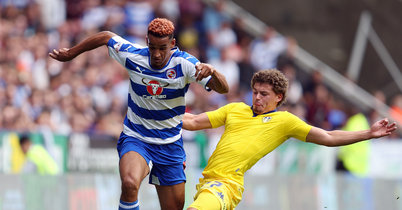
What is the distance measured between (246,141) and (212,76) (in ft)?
2.99

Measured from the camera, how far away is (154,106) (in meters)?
7.49

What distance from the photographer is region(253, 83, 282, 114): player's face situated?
751 cm

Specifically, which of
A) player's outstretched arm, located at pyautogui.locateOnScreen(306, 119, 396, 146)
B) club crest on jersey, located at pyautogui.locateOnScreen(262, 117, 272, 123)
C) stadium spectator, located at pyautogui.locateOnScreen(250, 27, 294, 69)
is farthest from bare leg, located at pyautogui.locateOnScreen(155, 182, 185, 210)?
stadium spectator, located at pyautogui.locateOnScreen(250, 27, 294, 69)

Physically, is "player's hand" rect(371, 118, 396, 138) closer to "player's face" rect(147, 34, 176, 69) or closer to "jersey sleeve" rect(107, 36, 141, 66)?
"player's face" rect(147, 34, 176, 69)

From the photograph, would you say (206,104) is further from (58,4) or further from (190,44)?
(58,4)

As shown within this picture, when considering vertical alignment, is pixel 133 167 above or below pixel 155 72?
below

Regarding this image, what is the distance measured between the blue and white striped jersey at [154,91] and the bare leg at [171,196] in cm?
51

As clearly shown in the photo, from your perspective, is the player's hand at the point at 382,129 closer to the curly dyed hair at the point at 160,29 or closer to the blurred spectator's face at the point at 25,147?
the curly dyed hair at the point at 160,29

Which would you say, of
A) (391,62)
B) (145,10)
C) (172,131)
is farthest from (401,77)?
(172,131)

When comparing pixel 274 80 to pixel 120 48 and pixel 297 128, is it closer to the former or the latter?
pixel 297 128

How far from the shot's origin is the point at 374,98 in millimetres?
18016

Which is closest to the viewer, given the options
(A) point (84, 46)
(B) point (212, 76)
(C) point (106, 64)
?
(B) point (212, 76)

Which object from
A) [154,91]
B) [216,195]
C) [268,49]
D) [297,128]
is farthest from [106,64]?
[216,195]

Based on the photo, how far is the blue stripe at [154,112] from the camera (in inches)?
296
